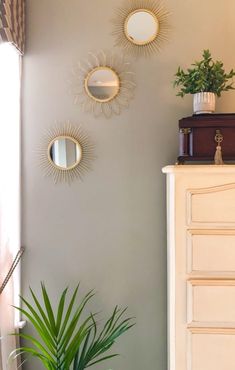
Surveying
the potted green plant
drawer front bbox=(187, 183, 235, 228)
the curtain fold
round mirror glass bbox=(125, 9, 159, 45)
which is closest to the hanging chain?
drawer front bbox=(187, 183, 235, 228)

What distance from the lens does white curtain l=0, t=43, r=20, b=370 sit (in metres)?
1.74

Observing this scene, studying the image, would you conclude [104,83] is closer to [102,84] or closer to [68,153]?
[102,84]

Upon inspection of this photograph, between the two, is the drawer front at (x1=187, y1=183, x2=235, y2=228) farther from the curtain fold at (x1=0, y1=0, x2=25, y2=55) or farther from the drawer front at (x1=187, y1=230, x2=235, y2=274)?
the curtain fold at (x1=0, y1=0, x2=25, y2=55)

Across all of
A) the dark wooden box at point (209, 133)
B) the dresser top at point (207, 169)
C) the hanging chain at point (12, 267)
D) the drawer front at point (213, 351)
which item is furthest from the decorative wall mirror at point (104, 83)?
the drawer front at point (213, 351)

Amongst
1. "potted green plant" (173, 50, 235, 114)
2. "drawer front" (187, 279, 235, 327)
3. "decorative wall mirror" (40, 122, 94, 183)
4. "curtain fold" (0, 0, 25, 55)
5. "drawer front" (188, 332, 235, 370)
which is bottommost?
"drawer front" (188, 332, 235, 370)

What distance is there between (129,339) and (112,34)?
164cm

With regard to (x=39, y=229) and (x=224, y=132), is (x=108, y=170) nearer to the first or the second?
(x=39, y=229)

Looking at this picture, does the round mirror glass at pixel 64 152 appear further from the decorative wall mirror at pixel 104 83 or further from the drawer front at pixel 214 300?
the drawer front at pixel 214 300

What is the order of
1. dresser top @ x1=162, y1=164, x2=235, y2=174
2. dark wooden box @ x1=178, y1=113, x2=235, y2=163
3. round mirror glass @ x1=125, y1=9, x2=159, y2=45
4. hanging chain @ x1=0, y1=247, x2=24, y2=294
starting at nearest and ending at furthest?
dresser top @ x1=162, y1=164, x2=235, y2=174 < dark wooden box @ x1=178, y1=113, x2=235, y2=163 < hanging chain @ x1=0, y1=247, x2=24, y2=294 < round mirror glass @ x1=125, y1=9, x2=159, y2=45

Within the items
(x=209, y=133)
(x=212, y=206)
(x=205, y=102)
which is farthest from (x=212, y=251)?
(x=205, y=102)

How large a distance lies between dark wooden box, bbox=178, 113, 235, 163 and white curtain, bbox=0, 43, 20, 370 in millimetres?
874

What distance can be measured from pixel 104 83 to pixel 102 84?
0.01m

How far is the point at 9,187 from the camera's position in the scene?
1827 mm

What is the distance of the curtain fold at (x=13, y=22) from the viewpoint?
1.62 meters
